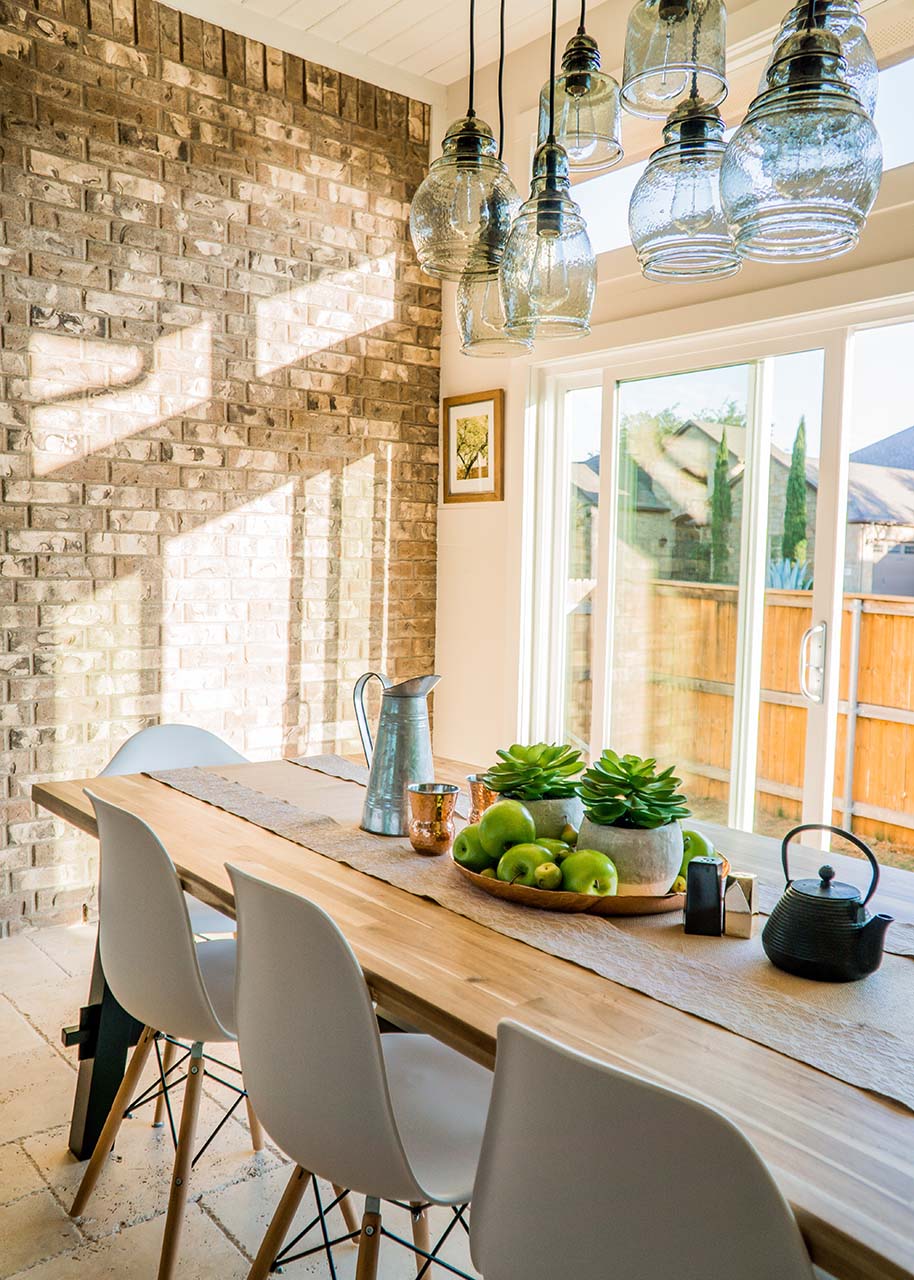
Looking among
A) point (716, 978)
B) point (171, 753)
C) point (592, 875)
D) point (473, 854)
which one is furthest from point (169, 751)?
point (716, 978)

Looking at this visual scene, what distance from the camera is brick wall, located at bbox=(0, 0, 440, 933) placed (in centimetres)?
325

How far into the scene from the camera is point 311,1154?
1.31m

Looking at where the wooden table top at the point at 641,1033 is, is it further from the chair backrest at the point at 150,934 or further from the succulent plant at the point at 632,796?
the succulent plant at the point at 632,796

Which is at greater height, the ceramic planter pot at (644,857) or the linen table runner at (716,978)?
the ceramic planter pot at (644,857)

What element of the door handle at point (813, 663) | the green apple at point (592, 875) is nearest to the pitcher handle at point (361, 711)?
the green apple at point (592, 875)

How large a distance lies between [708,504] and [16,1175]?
262 centimetres

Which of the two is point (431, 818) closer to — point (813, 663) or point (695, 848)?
point (695, 848)

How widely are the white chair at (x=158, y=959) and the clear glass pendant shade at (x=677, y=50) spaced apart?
1422 mm

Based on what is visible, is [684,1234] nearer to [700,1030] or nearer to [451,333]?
[700,1030]

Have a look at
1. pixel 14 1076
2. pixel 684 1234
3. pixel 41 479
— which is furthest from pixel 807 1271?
pixel 41 479

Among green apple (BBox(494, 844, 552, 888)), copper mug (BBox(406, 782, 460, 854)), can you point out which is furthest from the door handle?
green apple (BBox(494, 844, 552, 888))

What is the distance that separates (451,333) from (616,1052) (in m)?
3.64

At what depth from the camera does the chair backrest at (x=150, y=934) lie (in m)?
1.61

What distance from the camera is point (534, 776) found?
1716mm
